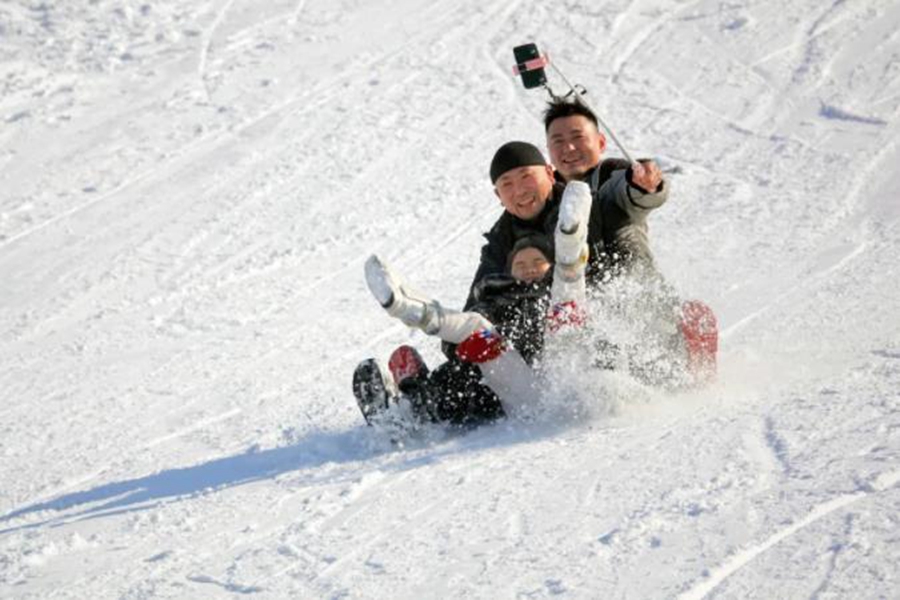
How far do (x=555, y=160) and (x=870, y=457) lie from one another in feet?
7.81

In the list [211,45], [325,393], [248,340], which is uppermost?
[211,45]

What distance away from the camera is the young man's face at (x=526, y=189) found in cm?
478

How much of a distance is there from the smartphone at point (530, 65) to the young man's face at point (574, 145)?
229 millimetres

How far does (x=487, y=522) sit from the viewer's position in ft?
11.2

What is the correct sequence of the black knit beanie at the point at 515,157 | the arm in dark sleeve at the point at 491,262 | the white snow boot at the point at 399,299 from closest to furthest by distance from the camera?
the white snow boot at the point at 399,299 < the black knit beanie at the point at 515,157 < the arm in dark sleeve at the point at 491,262

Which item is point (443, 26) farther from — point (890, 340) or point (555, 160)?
point (890, 340)

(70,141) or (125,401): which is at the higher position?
(70,141)

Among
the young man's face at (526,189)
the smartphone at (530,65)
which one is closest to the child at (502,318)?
the young man's face at (526,189)

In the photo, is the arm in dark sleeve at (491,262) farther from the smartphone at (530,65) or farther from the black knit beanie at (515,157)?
the smartphone at (530,65)

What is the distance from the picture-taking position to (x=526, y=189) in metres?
4.80

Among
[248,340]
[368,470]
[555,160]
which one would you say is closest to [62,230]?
[248,340]

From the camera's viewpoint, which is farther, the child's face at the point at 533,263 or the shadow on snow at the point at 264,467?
the child's face at the point at 533,263

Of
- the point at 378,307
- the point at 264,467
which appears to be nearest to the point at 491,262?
the point at 264,467

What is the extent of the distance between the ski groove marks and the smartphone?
270 cm
